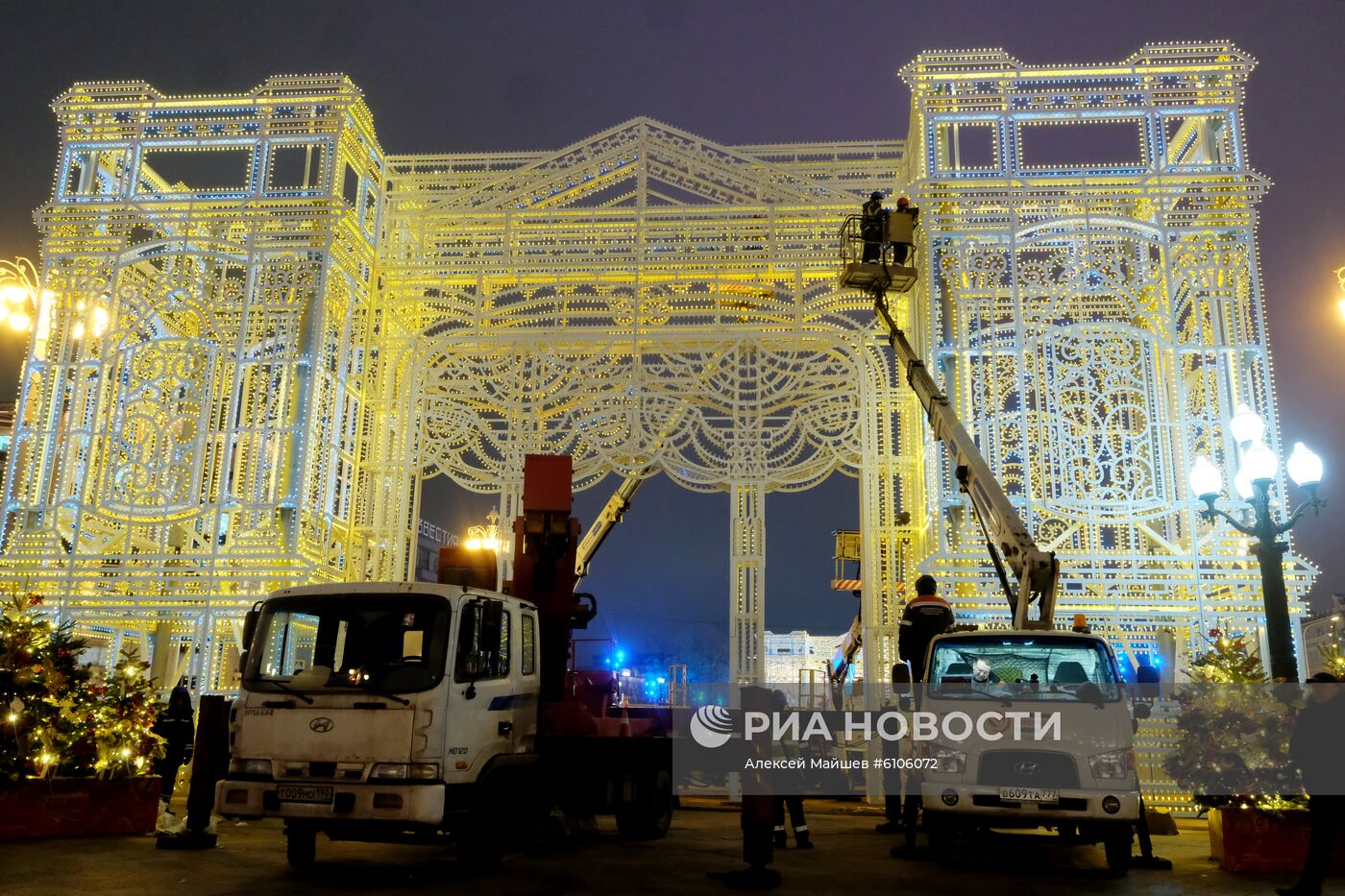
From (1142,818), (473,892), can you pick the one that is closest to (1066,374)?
(1142,818)

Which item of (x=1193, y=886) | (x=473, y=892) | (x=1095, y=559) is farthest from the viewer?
(x=1095, y=559)

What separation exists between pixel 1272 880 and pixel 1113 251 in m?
11.9

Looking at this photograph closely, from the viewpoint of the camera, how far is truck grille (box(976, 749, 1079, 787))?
984 cm

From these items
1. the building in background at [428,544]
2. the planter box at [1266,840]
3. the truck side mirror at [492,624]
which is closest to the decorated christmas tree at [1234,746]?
the planter box at [1266,840]

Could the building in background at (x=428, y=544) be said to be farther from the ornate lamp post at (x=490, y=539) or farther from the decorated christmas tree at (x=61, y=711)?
the decorated christmas tree at (x=61, y=711)

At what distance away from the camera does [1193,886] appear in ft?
31.2

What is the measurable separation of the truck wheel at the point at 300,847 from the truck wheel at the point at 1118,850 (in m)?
7.21

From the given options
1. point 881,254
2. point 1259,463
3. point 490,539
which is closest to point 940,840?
point 1259,463

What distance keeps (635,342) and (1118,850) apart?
493 inches

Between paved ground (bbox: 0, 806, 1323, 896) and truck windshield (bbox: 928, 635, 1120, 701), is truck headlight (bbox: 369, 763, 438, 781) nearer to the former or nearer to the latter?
paved ground (bbox: 0, 806, 1323, 896)

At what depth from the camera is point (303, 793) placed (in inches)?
349

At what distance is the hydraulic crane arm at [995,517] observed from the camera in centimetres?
1234

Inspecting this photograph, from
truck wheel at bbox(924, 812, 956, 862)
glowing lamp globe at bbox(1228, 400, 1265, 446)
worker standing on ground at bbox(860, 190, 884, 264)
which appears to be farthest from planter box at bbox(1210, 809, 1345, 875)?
worker standing on ground at bbox(860, 190, 884, 264)

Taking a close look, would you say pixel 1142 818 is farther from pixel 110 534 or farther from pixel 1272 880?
pixel 110 534
